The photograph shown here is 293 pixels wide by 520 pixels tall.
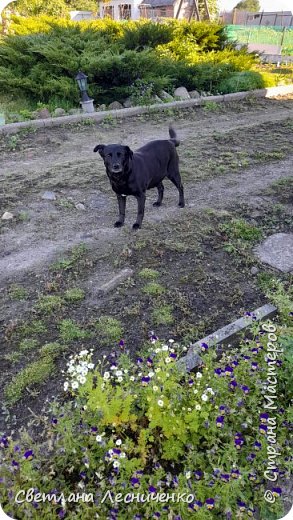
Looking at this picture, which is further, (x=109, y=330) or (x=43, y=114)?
(x=43, y=114)

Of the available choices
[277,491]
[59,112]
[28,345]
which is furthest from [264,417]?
[59,112]

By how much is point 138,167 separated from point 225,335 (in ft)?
7.04

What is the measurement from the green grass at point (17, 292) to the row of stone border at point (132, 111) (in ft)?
17.0

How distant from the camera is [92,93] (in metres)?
9.37

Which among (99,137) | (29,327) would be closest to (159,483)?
(29,327)

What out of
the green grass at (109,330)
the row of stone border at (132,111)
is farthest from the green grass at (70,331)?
the row of stone border at (132,111)

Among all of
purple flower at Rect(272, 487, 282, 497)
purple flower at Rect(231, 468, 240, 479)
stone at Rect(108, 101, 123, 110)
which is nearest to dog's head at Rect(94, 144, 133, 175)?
purple flower at Rect(231, 468, 240, 479)

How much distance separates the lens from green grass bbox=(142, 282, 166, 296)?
3.65 meters

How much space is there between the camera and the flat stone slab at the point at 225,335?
8.67ft

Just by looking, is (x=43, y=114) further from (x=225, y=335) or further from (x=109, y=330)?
(x=225, y=335)

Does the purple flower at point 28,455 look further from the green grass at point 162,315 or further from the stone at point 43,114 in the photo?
the stone at point 43,114

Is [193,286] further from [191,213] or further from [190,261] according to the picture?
[191,213]

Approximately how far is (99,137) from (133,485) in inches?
Result: 276

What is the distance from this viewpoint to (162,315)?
3.37 metres
